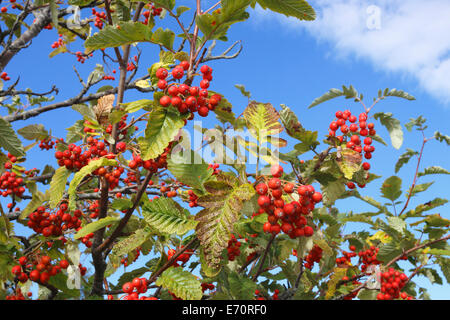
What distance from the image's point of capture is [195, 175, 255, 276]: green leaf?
180 centimetres

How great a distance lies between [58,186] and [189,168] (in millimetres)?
1305

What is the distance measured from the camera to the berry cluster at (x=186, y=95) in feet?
6.34

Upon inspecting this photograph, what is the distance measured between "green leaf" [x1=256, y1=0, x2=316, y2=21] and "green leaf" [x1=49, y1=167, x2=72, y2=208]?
209 centimetres

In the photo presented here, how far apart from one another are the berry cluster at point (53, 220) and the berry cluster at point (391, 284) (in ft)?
11.0

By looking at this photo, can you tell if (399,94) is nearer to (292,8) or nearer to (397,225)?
(397,225)

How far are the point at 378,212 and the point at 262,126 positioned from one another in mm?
3845

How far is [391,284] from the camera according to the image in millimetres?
3686

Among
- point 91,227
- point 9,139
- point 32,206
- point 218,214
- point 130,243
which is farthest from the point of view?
point 32,206

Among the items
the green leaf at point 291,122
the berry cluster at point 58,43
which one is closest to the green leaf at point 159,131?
the green leaf at point 291,122

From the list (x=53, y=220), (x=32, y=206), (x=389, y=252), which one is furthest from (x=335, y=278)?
(x=32, y=206)

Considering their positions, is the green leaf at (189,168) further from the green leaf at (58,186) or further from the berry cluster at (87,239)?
the berry cluster at (87,239)

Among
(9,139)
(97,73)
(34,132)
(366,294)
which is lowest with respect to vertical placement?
(366,294)

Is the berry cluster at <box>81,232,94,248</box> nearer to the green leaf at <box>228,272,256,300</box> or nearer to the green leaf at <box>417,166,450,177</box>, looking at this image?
the green leaf at <box>228,272,256,300</box>
